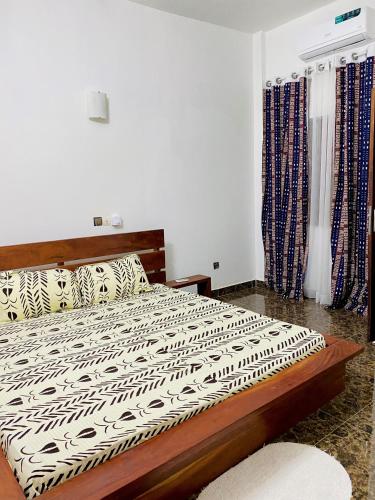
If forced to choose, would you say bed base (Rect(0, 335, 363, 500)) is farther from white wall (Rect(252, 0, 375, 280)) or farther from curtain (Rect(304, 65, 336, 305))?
white wall (Rect(252, 0, 375, 280))

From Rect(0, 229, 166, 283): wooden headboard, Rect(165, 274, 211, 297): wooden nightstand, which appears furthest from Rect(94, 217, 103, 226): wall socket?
Rect(165, 274, 211, 297): wooden nightstand

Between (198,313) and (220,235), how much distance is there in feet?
5.91

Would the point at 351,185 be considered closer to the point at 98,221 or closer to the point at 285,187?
the point at 285,187

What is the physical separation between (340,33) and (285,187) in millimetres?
1425

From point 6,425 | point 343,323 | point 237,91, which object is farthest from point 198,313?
point 237,91

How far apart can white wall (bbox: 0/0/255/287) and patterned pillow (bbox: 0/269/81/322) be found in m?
0.44

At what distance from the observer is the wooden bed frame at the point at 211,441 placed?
1197 millimetres

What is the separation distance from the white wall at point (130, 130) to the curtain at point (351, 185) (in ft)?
3.68

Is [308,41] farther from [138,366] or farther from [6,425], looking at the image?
[6,425]

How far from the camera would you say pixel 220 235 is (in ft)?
13.7

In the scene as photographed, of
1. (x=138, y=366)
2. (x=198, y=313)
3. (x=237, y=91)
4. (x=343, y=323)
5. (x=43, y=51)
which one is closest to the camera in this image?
(x=138, y=366)

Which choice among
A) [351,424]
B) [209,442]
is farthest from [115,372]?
[351,424]

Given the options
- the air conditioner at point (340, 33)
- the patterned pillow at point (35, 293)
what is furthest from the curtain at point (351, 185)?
the patterned pillow at point (35, 293)

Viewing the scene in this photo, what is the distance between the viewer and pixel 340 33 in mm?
3180
